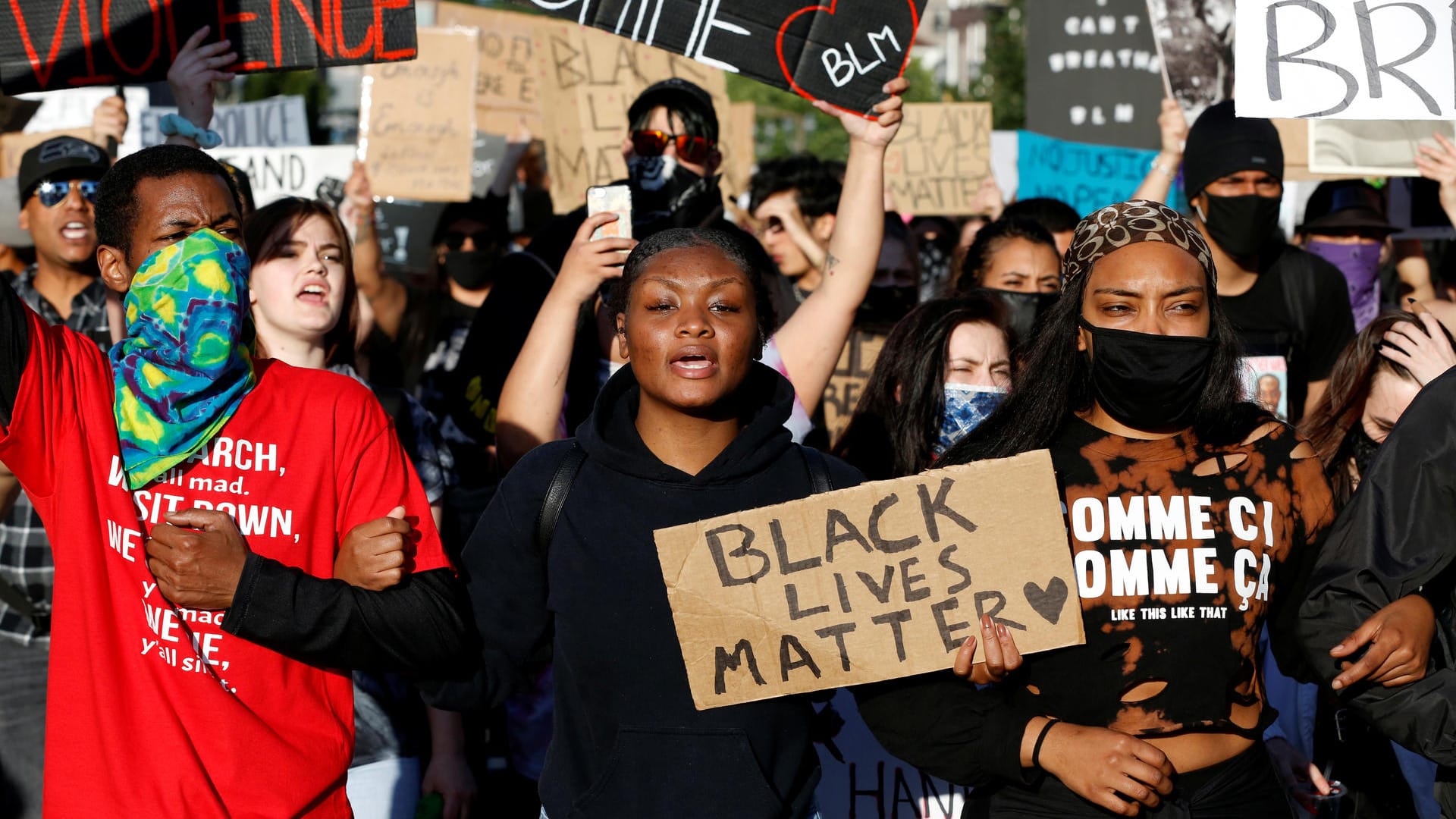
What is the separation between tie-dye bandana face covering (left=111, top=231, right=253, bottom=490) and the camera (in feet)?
9.53

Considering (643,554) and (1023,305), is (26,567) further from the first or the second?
(1023,305)

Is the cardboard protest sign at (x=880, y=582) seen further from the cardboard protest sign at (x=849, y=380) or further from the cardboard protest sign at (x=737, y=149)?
the cardboard protest sign at (x=737, y=149)

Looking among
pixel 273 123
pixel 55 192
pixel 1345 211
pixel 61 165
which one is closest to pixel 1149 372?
pixel 55 192

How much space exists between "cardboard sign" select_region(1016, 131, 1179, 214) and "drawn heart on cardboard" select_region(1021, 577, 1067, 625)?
7030 millimetres

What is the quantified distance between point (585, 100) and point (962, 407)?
4.51 metres

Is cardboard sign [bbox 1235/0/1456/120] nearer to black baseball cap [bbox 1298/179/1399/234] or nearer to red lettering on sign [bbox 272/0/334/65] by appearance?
red lettering on sign [bbox 272/0/334/65]

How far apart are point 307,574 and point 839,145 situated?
3715cm

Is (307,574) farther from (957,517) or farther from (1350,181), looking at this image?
(1350,181)

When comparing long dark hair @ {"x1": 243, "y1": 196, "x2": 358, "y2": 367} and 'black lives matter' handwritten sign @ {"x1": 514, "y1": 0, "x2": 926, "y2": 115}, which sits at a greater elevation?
'black lives matter' handwritten sign @ {"x1": 514, "y1": 0, "x2": 926, "y2": 115}

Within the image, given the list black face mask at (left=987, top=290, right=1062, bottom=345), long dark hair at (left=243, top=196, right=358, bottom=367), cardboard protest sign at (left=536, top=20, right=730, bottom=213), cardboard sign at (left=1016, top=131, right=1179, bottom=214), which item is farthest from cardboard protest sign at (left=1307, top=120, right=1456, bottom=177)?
long dark hair at (left=243, top=196, right=358, bottom=367)

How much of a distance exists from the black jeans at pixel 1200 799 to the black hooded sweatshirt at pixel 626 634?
403 mm

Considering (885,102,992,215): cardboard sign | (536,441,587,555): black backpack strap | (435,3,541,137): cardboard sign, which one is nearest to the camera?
(536,441,587,555): black backpack strap

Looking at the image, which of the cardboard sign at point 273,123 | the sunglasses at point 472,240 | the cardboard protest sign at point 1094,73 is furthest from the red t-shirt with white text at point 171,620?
the cardboard sign at point 273,123

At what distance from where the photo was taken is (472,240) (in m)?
8.23
